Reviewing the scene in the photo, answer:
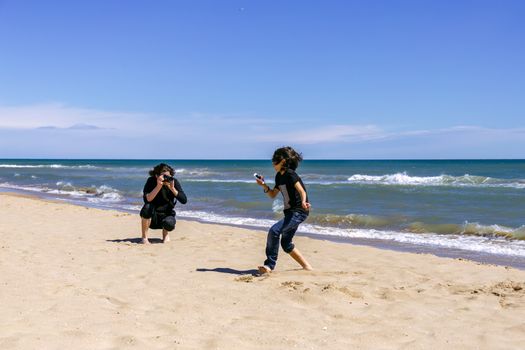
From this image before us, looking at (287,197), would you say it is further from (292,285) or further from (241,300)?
(241,300)

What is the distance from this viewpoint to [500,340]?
152 inches

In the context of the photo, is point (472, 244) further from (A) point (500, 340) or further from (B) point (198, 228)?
(A) point (500, 340)

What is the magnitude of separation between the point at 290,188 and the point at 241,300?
1.62 metres

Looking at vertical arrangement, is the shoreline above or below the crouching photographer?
below

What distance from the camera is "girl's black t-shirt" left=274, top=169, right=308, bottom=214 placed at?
19.5ft

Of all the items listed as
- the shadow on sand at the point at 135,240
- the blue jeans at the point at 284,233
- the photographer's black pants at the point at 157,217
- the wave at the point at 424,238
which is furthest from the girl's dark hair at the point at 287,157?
the wave at the point at 424,238

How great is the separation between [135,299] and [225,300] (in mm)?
839

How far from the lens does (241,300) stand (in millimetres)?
4848

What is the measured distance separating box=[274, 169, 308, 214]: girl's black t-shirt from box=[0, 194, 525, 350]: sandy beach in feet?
2.64

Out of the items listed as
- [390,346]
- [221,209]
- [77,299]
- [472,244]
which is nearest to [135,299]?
[77,299]

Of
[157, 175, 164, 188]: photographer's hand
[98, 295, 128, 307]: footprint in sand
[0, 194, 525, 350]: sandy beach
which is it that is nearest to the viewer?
[0, 194, 525, 350]: sandy beach

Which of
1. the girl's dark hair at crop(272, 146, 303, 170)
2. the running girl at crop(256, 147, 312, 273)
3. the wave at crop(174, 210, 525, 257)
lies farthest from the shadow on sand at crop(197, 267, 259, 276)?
the wave at crop(174, 210, 525, 257)

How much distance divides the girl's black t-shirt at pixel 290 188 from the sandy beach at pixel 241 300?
803 millimetres

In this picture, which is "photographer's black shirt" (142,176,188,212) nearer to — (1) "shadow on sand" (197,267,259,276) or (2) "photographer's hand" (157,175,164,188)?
(2) "photographer's hand" (157,175,164,188)
